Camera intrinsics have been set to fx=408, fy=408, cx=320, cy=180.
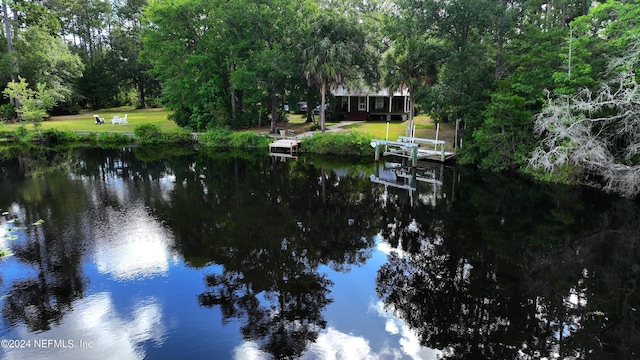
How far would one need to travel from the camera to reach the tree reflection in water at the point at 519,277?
285 inches

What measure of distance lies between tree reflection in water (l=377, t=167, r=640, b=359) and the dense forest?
3.42m

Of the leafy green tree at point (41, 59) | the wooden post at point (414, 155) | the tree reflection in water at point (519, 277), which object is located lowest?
the tree reflection in water at point (519, 277)

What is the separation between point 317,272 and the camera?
9930 millimetres

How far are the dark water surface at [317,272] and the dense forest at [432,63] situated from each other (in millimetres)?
2954

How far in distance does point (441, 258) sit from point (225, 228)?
21.0 ft

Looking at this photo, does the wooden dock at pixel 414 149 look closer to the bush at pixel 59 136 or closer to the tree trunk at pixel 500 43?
the tree trunk at pixel 500 43

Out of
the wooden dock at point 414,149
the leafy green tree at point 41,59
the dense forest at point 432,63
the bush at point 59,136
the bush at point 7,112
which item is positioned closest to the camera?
A: the dense forest at point 432,63

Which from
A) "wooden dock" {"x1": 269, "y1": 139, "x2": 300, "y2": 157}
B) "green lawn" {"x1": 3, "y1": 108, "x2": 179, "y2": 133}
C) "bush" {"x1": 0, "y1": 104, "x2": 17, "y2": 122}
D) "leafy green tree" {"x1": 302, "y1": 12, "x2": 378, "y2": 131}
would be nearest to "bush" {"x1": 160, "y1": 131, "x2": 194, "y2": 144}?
"green lawn" {"x1": 3, "y1": 108, "x2": 179, "y2": 133}

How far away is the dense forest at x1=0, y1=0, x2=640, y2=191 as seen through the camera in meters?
15.7

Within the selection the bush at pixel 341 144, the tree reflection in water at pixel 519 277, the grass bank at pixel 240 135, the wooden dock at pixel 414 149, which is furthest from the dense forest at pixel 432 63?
the bush at pixel 341 144

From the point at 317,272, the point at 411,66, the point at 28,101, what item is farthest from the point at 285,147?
the point at 28,101

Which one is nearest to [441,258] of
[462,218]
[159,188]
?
[462,218]

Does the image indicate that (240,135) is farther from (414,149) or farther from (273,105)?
(414,149)

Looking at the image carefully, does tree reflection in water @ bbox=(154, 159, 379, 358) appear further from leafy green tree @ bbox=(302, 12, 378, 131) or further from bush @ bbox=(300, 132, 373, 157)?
leafy green tree @ bbox=(302, 12, 378, 131)
